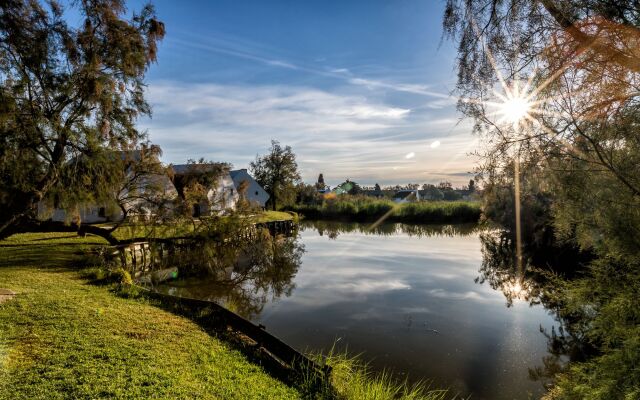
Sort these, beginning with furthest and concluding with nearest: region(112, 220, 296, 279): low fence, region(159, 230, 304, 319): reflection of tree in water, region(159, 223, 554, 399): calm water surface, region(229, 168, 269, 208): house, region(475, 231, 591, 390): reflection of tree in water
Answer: region(229, 168, 269, 208): house → region(112, 220, 296, 279): low fence → region(159, 230, 304, 319): reflection of tree in water → region(475, 231, 591, 390): reflection of tree in water → region(159, 223, 554, 399): calm water surface

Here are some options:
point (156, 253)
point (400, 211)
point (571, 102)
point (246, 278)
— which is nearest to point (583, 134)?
point (571, 102)

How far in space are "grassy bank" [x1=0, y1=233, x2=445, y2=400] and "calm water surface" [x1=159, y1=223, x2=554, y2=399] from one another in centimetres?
116

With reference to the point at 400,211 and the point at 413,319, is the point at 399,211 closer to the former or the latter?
the point at 400,211

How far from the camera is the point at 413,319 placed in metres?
9.43

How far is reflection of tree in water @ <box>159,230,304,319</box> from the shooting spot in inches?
445

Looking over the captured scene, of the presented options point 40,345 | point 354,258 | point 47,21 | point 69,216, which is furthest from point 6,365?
point 354,258

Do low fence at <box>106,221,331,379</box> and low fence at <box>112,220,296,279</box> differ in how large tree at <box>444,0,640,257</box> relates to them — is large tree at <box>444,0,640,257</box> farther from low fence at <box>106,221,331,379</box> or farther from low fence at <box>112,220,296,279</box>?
low fence at <box>112,220,296,279</box>

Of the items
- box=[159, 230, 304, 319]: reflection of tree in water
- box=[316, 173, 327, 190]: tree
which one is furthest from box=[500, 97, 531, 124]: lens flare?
box=[316, 173, 327, 190]: tree

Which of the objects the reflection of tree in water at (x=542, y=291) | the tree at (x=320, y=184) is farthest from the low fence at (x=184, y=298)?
the tree at (x=320, y=184)

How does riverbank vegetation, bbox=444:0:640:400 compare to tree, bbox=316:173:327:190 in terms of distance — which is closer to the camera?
riverbank vegetation, bbox=444:0:640:400

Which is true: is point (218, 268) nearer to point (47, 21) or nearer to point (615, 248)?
point (47, 21)

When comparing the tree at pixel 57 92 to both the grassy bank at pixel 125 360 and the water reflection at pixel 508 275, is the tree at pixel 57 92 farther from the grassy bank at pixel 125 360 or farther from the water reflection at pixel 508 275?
the water reflection at pixel 508 275

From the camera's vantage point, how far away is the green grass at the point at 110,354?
408 cm

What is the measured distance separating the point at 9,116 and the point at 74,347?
25.1 feet
